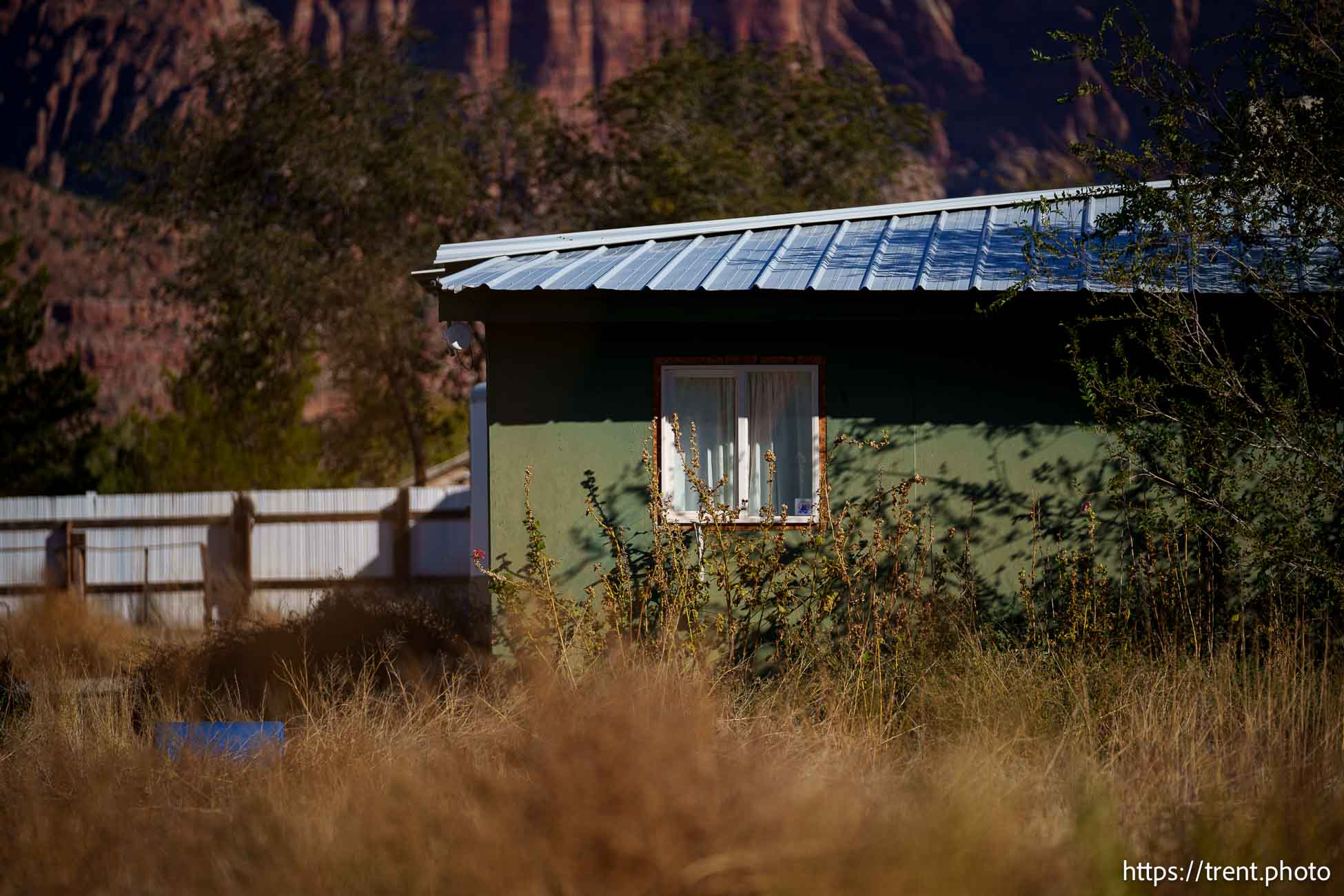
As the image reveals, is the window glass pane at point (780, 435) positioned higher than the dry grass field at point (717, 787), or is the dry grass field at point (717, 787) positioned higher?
the window glass pane at point (780, 435)

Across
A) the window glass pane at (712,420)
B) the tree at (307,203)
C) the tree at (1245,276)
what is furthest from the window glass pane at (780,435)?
the tree at (307,203)

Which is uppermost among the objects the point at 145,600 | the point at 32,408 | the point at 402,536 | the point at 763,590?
the point at 32,408

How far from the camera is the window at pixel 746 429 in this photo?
25.4 ft

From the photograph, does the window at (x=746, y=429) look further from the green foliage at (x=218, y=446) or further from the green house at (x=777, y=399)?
the green foliage at (x=218, y=446)

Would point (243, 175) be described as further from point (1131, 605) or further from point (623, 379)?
point (1131, 605)

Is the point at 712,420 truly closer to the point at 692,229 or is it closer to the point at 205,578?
the point at 692,229

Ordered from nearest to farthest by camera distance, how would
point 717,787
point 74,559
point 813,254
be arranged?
point 717,787, point 813,254, point 74,559

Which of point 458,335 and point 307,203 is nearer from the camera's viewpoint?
point 458,335

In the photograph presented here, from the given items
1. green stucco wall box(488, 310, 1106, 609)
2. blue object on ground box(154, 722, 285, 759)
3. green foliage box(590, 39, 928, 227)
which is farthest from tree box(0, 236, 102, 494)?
blue object on ground box(154, 722, 285, 759)

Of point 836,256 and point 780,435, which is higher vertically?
point 836,256

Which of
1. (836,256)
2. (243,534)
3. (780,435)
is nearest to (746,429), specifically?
(780,435)

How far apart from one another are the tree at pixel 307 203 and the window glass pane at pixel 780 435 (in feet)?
42.5

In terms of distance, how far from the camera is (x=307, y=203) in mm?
20234

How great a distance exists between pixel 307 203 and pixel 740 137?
8.31 m
